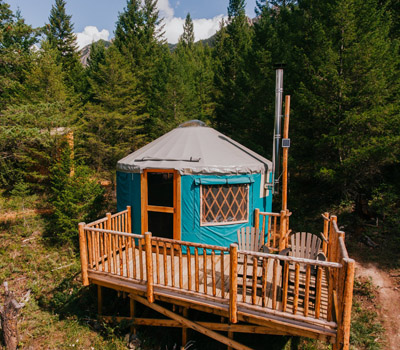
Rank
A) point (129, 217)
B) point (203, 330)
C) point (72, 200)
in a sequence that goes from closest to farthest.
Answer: point (203, 330) < point (129, 217) < point (72, 200)

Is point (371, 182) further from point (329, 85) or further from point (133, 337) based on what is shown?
point (133, 337)

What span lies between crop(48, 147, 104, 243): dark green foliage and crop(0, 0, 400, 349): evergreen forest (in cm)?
4

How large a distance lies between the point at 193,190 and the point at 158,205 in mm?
959

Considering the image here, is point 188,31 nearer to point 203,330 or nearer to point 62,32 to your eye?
point 62,32

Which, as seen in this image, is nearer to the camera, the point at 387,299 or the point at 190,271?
the point at 190,271

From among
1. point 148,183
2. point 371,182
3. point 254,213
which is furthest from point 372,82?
point 148,183

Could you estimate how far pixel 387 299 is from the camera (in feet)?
18.2

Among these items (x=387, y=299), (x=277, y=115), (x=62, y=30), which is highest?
(x=62, y=30)

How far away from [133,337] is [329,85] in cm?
780

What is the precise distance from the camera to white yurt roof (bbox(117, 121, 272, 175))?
5.58 metres

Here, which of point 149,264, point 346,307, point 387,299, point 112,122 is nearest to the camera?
point 346,307

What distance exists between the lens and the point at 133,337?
5.27 meters

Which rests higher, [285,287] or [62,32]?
[62,32]

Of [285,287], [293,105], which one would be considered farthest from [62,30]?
[285,287]
